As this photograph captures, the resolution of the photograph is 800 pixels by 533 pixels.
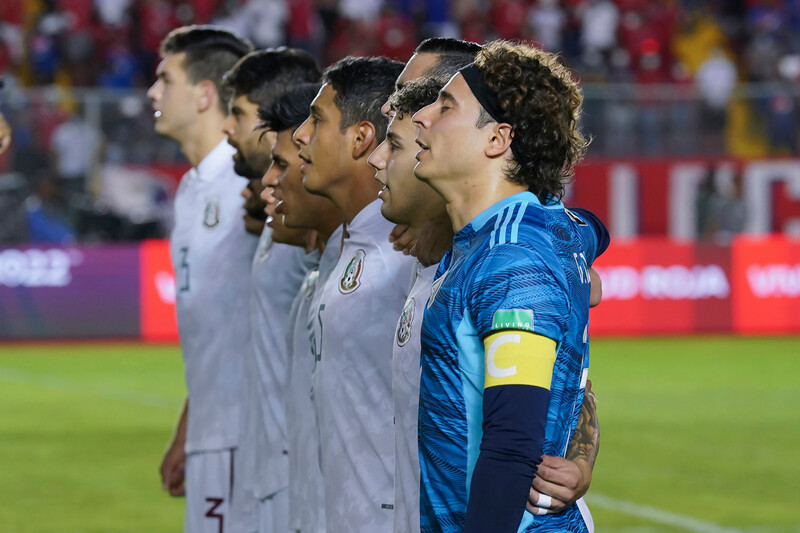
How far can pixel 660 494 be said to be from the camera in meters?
9.05

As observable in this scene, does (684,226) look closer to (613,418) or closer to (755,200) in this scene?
(755,200)

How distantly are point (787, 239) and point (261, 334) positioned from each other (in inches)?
600

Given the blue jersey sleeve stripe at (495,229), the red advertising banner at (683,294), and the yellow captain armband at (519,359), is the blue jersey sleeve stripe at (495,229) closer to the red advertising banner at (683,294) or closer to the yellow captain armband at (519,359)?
the yellow captain armband at (519,359)

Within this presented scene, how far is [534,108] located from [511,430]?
2.26 ft

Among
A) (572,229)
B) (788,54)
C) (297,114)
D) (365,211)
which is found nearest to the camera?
(572,229)

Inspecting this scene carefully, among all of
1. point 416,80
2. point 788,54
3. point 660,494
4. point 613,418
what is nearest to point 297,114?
point 416,80

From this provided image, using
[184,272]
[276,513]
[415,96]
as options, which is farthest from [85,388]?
[415,96]

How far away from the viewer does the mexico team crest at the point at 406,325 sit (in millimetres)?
3209

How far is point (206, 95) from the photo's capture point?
5812 mm

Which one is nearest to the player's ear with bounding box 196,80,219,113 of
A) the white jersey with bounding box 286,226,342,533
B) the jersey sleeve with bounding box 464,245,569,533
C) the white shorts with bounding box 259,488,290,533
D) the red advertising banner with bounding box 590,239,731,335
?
the white jersey with bounding box 286,226,342,533

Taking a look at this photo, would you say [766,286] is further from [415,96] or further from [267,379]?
[415,96]

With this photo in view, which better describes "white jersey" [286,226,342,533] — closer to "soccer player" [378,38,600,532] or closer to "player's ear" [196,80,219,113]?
"soccer player" [378,38,600,532]

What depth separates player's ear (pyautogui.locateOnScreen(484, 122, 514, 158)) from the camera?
2844mm

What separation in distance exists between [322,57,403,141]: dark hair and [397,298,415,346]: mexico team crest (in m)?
0.90
